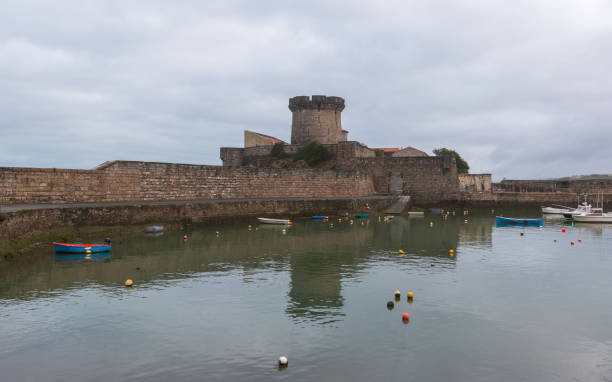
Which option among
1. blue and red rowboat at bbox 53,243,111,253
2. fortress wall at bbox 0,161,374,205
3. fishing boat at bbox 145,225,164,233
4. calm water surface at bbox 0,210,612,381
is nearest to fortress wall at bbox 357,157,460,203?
fortress wall at bbox 0,161,374,205

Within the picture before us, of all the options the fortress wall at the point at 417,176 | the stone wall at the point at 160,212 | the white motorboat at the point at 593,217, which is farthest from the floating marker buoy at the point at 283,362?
the fortress wall at the point at 417,176

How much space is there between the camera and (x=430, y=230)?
23562mm

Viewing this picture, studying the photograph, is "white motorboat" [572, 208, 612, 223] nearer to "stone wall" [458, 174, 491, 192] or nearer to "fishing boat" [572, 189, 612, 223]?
"fishing boat" [572, 189, 612, 223]

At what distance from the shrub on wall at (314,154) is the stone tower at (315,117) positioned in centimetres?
293

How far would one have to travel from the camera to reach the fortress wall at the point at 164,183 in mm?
17766

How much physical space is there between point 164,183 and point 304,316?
56.5 ft

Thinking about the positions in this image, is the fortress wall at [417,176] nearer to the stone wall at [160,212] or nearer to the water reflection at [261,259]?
the stone wall at [160,212]

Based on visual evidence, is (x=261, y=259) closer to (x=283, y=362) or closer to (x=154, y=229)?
(x=154, y=229)

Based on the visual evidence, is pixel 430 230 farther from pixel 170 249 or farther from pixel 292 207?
pixel 170 249

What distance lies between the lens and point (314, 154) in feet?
133

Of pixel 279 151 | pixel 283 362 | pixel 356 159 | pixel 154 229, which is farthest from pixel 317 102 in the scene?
pixel 283 362

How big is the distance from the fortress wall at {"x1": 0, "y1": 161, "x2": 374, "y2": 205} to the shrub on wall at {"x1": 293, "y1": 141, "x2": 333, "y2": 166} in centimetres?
643

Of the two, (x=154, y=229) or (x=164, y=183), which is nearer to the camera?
(x=154, y=229)

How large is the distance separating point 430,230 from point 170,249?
559 inches
